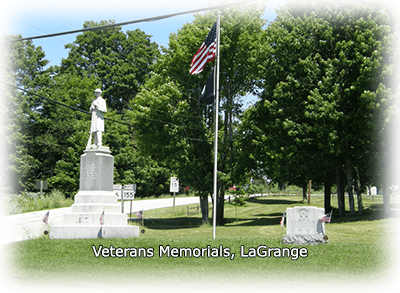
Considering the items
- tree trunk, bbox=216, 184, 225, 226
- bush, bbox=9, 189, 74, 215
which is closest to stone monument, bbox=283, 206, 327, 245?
tree trunk, bbox=216, 184, 225, 226

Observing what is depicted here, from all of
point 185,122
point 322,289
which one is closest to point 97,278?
point 322,289

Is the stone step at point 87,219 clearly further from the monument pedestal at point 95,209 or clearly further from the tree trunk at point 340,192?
the tree trunk at point 340,192

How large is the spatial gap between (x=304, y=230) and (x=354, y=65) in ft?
43.7

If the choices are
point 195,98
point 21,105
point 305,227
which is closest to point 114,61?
point 21,105

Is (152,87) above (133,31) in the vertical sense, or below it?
below

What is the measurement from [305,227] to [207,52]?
29.5ft

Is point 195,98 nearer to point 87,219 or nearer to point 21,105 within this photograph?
point 87,219

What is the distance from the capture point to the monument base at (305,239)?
12.9 meters

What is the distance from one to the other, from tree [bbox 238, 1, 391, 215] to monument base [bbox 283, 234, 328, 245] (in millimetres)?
9827

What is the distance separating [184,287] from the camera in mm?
8164

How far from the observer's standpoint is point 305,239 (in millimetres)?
12984

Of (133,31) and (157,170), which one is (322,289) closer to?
(157,170)

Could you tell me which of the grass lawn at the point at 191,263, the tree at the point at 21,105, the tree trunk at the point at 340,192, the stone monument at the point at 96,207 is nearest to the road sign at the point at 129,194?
the stone monument at the point at 96,207

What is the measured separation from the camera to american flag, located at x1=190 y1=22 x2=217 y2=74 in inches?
683
